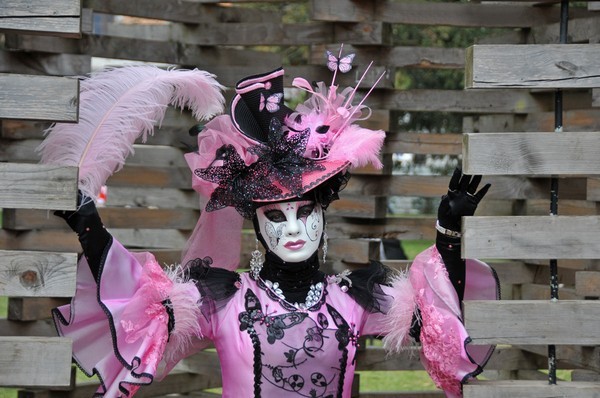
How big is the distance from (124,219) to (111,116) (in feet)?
7.15

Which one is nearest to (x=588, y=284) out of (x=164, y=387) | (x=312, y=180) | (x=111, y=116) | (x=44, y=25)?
(x=312, y=180)

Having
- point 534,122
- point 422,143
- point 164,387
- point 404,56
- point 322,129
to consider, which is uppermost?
point 404,56

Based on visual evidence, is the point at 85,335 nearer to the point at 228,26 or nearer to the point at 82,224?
the point at 82,224

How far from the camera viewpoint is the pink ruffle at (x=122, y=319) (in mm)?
3684

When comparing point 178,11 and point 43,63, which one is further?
point 178,11

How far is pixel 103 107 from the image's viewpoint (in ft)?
12.5

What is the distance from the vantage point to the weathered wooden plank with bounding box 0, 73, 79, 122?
342 centimetres

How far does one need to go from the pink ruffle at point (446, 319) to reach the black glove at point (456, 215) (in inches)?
1.5

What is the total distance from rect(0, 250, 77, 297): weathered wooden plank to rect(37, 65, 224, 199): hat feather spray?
298 mm

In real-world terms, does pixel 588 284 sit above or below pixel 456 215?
below

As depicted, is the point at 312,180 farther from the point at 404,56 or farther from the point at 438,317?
the point at 404,56

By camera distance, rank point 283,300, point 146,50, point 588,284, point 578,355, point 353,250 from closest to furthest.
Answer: point 283,300, point 588,284, point 578,355, point 353,250, point 146,50

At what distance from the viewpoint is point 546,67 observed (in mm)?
3695

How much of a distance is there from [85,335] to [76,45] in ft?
7.21
